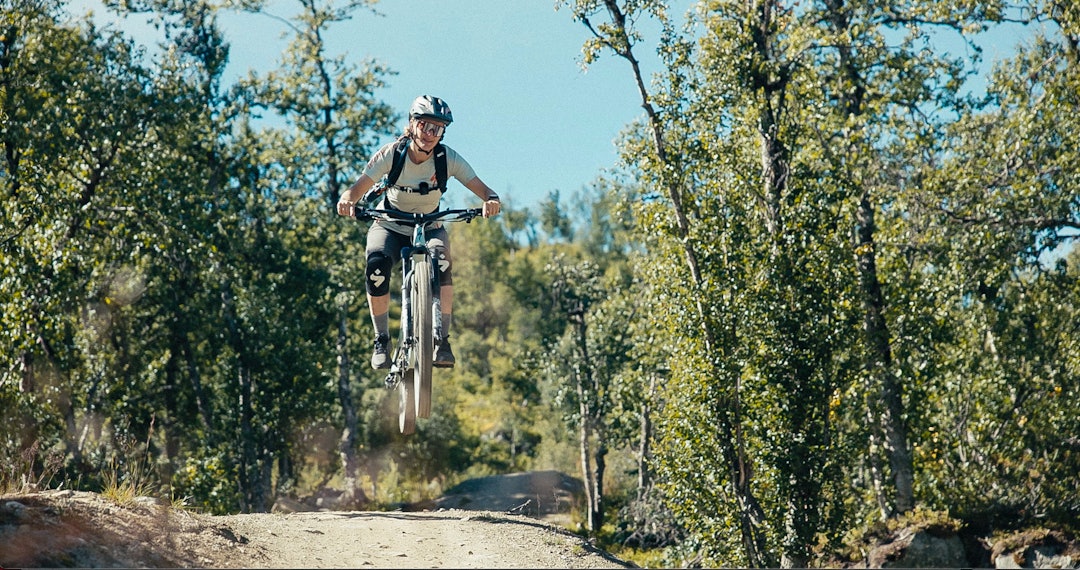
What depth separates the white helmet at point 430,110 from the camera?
9.02 m

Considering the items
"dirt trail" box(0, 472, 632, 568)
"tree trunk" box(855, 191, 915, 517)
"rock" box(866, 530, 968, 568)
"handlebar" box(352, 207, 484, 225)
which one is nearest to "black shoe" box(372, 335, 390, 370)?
"handlebar" box(352, 207, 484, 225)

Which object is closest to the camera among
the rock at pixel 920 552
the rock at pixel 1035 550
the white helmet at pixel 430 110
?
the white helmet at pixel 430 110

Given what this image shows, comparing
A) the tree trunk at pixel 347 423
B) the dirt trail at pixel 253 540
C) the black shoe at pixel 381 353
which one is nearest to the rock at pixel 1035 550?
the dirt trail at pixel 253 540

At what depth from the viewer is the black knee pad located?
9.58 meters

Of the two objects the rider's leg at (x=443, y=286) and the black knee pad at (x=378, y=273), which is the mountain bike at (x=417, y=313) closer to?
the rider's leg at (x=443, y=286)

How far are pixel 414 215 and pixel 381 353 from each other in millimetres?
1586

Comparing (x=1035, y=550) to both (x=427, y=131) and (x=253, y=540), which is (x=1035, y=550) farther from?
(x=253, y=540)

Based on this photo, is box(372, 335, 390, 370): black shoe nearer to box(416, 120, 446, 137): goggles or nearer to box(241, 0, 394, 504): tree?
box(416, 120, 446, 137): goggles

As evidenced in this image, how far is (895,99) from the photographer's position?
18391 mm

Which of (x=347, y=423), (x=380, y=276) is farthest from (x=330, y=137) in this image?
(x=380, y=276)

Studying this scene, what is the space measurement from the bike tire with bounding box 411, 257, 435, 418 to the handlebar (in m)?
0.44

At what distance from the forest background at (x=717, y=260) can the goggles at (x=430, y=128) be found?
488 cm

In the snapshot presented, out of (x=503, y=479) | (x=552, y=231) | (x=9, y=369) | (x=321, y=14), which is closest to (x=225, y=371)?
(x=321, y=14)

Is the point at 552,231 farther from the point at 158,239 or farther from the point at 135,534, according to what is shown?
the point at 135,534
